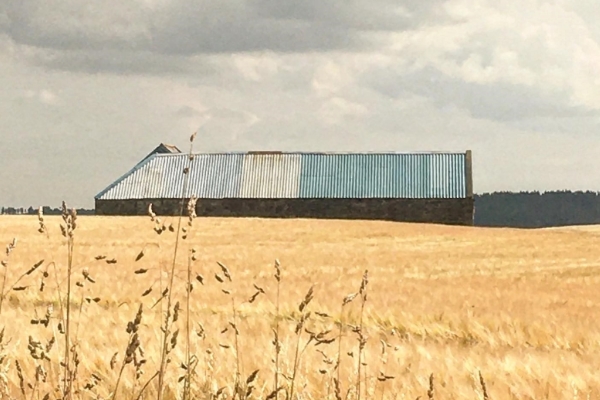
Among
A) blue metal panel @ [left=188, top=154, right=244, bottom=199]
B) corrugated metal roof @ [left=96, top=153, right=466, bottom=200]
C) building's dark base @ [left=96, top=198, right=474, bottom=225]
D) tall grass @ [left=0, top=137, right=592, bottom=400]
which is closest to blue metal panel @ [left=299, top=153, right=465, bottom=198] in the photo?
corrugated metal roof @ [left=96, top=153, right=466, bottom=200]

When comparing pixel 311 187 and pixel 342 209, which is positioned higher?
pixel 311 187

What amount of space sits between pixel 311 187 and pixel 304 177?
3.94ft

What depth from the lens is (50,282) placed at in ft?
43.3

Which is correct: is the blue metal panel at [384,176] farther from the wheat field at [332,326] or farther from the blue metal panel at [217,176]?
the wheat field at [332,326]

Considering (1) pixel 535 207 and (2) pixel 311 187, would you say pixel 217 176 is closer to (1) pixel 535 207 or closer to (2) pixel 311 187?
(2) pixel 311 187

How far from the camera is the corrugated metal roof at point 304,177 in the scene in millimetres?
52562

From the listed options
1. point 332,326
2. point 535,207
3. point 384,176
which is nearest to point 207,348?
point 332,326

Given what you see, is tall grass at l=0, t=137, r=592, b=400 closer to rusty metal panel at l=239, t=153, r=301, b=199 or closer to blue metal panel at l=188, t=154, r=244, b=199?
rusty metal panel at l=239, t=153, r=301, b=199

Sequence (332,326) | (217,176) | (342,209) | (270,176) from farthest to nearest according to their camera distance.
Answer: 1. (217,176)
2. (270,176)
3. (342,209)
4. (332,326)

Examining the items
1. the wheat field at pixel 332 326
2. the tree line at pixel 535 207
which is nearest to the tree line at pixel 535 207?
the tree line at pixel 535 207

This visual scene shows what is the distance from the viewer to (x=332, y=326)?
4.73m

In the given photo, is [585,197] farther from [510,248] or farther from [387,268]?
[387,268]

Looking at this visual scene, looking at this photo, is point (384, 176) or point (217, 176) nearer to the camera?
point (384, 176)

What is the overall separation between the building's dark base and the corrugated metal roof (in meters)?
0.40
